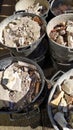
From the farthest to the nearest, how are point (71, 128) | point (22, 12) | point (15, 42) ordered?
point (22, 12), point (15, 42), point (71, 128)

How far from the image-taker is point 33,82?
1.58 meters

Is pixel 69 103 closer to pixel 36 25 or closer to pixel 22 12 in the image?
pixel 36 25

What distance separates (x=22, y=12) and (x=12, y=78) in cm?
43

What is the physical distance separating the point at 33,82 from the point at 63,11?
51 centimetres

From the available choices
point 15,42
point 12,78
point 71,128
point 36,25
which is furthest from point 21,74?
point 71,128

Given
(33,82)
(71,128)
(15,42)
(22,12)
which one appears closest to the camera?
(71,128)

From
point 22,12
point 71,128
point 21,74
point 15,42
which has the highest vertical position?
point 22,12

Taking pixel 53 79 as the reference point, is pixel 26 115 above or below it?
below

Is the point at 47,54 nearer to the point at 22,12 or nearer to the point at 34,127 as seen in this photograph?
the point at 22,12

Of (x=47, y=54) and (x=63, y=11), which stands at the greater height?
(x=63, y=11)

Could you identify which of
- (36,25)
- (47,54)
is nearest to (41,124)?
(47,54)

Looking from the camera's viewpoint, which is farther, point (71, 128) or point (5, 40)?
point (5, 40)

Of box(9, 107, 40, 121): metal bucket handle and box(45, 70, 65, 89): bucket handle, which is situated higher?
box(45, 70, 65, 89): bucket handle

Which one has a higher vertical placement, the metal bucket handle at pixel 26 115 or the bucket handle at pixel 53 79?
the bucket handle at pixel 53 79
